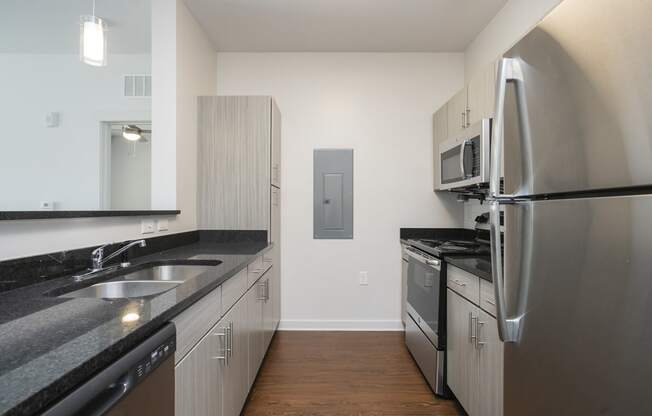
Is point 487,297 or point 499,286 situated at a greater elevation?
point 499,286

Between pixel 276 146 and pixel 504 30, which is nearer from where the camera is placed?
pixel 504 30

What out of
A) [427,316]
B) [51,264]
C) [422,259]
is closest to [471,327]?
[427,316]

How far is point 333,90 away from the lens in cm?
309

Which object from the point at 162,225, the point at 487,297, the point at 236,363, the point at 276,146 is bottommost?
the point at 236,363

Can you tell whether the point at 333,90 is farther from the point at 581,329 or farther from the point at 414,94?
the point at 581,329

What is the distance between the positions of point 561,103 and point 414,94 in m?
2.54

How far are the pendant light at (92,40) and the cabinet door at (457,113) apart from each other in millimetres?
2399

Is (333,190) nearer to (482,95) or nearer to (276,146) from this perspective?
(276,146)

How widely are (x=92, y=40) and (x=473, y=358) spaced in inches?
107

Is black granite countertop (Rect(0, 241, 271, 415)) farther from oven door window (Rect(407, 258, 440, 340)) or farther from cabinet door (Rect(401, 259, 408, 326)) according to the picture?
cabinet door (Rect(401, 259, 408, 326))

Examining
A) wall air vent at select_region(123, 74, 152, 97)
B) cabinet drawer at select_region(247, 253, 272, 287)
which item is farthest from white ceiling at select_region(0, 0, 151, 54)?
cabinet drawer at select_region(247, 253, 272, 287)

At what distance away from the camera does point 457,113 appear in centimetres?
242

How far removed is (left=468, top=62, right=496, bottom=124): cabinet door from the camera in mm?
1886

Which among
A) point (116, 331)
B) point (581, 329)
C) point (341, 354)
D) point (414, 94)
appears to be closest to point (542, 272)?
point (581, 329)
